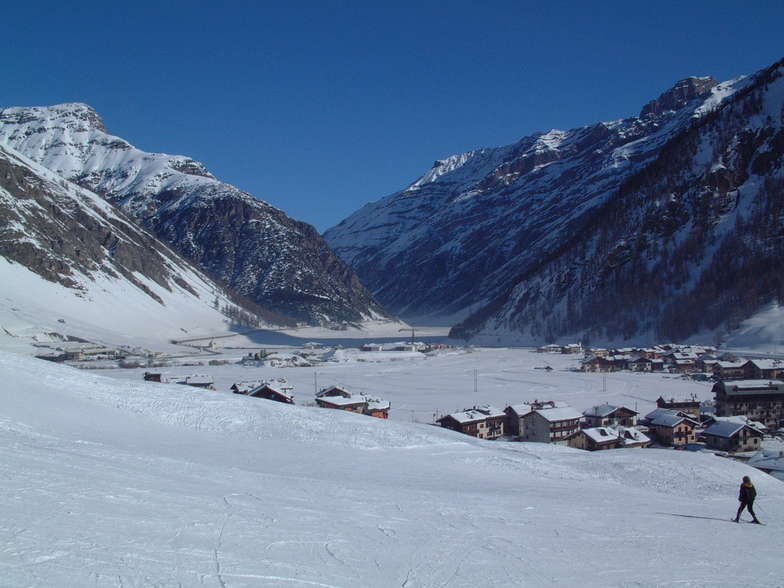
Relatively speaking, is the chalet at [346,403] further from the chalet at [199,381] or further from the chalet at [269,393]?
the chalet at [199,381]

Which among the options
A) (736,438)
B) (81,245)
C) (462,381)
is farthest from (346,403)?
(81,245)

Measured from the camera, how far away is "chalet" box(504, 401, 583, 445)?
3888 centimetres

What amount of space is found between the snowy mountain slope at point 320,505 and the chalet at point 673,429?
15.6 metres

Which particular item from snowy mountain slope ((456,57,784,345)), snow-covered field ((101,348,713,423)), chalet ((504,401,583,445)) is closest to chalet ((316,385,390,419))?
snow-covered field ((101,348,713,423))

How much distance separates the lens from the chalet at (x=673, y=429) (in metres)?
38.2

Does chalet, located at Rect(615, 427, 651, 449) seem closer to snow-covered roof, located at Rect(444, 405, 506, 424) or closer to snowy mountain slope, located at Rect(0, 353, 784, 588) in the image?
snow-covered roof, located at Rect(444, 405, 506, 424)

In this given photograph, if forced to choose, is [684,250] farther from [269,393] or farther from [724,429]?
[269,393]

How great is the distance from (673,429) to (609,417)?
4.28 meters

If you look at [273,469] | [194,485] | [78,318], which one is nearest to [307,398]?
[273,469]

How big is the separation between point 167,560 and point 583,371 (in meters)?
73.9

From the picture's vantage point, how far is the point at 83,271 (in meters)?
128

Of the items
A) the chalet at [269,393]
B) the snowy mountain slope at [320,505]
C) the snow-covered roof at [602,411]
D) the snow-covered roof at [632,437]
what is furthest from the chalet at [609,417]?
the chalet at [269,393]

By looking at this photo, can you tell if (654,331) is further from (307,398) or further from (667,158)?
(307,398)

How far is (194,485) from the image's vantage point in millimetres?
12609
